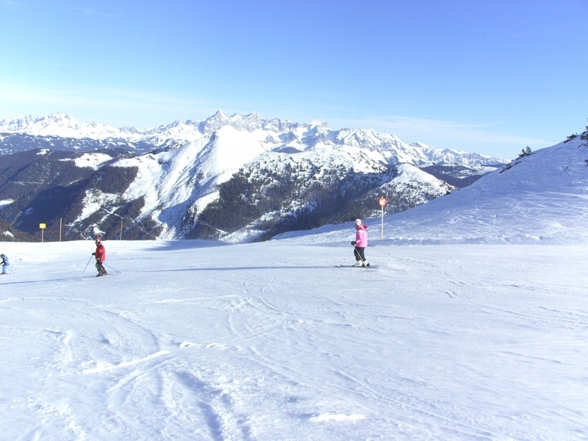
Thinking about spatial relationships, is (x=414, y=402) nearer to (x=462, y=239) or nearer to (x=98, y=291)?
(x=98, y=291)

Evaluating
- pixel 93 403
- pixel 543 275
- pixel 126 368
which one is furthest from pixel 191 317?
pixel 543 275

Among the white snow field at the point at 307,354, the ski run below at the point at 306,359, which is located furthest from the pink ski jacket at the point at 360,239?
the ski run below at the point at 306,359

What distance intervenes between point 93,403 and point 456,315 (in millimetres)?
7359

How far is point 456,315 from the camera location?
10.0 metres

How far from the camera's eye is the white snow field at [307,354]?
16.8ft

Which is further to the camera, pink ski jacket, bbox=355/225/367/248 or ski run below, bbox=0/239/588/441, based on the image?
pink ski jacket, bbox=355/225/367/248

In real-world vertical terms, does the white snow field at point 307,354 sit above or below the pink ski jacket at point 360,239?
below

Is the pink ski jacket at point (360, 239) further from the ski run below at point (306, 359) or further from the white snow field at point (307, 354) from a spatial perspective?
the ski run below at point (306, 359)

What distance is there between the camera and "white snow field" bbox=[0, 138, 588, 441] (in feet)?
16.8

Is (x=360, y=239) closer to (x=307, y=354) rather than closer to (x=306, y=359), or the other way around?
(x=307, y=354)

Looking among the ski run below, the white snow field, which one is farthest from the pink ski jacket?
the ski run below

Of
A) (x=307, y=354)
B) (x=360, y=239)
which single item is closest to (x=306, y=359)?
(x=307, y=354)

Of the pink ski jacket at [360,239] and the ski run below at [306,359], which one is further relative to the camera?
the pink ski jacket at [360,239]

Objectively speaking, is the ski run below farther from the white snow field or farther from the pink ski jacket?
the pink ski jacket
